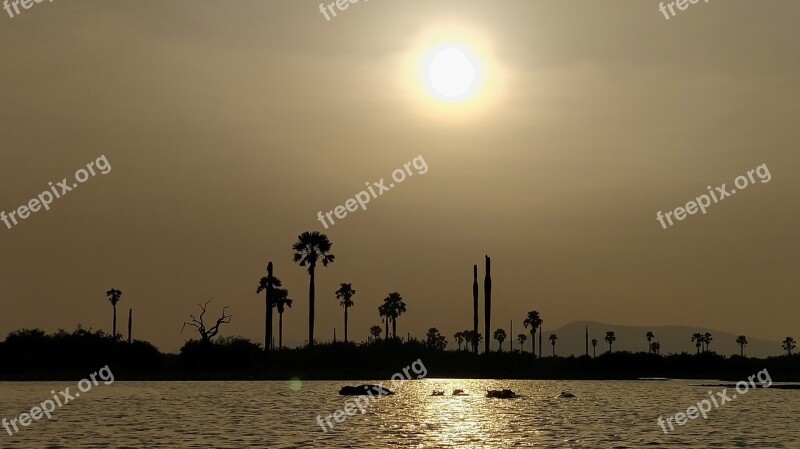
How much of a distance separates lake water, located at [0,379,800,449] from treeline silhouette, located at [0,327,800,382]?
3429cm

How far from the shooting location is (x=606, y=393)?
99.0 metres

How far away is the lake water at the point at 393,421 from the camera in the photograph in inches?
1914

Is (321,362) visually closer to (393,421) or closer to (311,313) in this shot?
(311,313)

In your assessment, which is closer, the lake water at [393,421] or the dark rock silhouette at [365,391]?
the lake water at [393,421]

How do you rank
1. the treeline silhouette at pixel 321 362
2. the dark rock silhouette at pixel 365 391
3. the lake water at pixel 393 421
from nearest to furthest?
the lake water at pixel 393 421
the dark rock silhouette at pixel 365 391
the treeline silhouette at pixel 321 362

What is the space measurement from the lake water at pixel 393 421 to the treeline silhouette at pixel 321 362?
1350 inches

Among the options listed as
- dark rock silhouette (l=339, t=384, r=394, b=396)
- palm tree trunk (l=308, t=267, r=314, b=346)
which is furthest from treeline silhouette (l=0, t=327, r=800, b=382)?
dark rock silhouette (l=339, t=384, r=394, b=396)

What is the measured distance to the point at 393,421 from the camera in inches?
2438

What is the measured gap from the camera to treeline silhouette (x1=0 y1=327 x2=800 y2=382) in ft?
424

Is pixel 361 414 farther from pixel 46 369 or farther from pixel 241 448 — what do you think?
pixel 46 369

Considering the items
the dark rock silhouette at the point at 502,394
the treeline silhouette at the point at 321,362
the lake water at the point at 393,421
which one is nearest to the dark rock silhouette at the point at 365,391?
the lake water at the point at 393,421

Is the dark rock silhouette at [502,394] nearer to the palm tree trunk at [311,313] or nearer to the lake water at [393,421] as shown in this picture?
the lake water at [393,421]

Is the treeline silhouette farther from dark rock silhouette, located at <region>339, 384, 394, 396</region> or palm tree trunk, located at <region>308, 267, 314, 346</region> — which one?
dark rock silhouette, located at <region>339, 384, 394, 396</region>

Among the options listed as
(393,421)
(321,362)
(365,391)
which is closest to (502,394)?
(365,391)
